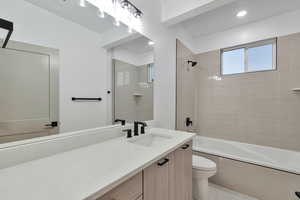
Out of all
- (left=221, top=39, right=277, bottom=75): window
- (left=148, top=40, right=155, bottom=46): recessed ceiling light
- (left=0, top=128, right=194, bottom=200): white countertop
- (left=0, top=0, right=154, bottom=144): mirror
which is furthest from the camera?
(left=221, top=39, right=277, bottom=75): window

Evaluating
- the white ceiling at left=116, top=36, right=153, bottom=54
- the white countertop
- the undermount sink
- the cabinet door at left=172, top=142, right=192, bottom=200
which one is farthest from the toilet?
the white ceiling at left=116, top=36, right=153, bottom=54

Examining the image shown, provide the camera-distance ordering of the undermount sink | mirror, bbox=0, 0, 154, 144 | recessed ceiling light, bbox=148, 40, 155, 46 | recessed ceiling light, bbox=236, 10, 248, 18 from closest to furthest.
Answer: mirror, bbox=0, 0, 154, 144 → the undermount sink → recessed ceiling light, bbox=148, 40, 155, 46 → recessed ceiling light, bbox=236, 10, 248, 18

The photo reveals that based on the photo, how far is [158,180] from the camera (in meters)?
0.89

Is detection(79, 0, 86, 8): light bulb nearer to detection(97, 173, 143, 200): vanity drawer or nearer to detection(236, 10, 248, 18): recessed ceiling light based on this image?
detection(97, 173, 143, 200): vanity drawer

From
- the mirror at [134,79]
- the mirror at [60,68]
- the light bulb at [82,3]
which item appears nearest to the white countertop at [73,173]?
the mirror at [60,68]

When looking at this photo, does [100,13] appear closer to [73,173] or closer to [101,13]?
[101,13]

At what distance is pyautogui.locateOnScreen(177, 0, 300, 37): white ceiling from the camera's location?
1.99 meters

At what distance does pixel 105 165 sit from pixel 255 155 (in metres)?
2.69

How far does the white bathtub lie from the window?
1.40m

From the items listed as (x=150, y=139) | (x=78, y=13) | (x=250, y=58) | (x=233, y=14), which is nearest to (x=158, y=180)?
(x=150, y=139)

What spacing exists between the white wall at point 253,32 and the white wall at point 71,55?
253 centimetres

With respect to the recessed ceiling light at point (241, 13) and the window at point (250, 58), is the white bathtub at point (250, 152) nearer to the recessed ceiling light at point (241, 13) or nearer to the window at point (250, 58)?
the window at point (250, 58)

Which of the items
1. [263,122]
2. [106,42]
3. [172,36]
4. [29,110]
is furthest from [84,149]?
[263,122]

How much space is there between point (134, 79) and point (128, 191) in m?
1.27
